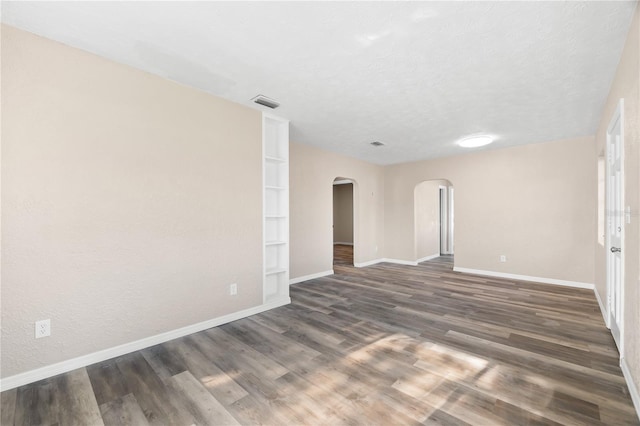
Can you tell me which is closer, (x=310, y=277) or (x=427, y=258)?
(x=310, y=277)

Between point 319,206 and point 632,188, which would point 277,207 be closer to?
point 319,206

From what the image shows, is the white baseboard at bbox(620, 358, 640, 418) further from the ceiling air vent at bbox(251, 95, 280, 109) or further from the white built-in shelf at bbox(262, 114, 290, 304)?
the ceiling air vent at bbox(251, 95, 280, 109)

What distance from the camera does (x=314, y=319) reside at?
320cm

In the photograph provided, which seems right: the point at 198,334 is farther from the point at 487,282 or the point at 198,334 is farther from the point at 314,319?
the point at 487,282

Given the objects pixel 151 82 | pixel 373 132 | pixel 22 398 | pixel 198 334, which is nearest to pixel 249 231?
pixel 198 334

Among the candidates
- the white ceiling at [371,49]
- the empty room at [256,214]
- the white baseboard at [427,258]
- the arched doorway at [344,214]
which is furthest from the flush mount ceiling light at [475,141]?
the arched doorway at [344,214]

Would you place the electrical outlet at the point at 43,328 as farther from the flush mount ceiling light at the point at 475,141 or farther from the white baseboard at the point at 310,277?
Answer: the flush mount ceiling light at the point at 475,141

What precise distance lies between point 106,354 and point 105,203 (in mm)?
1270

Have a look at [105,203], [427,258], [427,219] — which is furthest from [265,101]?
[427,258]

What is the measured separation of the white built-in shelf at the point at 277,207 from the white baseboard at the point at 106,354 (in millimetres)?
590

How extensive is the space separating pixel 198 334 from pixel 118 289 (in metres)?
0.88

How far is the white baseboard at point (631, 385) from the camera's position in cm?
165

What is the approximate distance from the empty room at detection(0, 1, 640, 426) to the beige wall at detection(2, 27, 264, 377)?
1cm

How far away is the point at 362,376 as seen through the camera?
6.79ft
